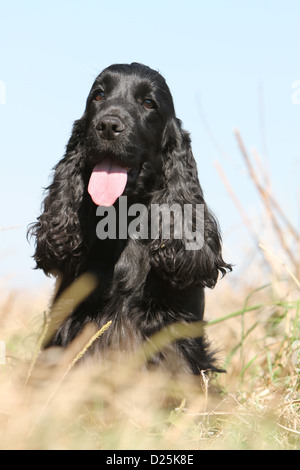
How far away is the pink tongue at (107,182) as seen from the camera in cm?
336

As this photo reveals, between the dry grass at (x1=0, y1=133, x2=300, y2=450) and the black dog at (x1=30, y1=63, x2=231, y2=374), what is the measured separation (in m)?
0.17

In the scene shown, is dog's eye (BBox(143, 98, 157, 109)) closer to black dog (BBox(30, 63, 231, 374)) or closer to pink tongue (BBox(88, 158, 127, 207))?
black dog (BBox(30, 63, 231, 374))

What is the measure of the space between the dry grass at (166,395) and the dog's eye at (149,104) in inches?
36.9

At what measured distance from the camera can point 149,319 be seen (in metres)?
3.47

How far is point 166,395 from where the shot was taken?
3400 mm

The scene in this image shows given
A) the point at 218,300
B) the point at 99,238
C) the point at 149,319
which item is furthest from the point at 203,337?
the point at 218,300

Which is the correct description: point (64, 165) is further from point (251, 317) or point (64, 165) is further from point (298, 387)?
point (251, 317)

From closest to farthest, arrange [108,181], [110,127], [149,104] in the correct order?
[110,127]
[108,181]
[149,104]

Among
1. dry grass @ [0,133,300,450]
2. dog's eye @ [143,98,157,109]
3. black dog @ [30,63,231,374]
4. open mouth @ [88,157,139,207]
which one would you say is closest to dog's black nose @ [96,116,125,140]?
black dog @ [30,63,231,374]

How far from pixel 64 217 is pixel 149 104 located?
2.53 ft

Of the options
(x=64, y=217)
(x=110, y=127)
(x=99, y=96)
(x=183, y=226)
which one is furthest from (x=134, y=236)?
(x=99, y=96)

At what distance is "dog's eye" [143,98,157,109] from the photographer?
3.59m

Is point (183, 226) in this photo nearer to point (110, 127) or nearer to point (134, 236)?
point (134, 236)
